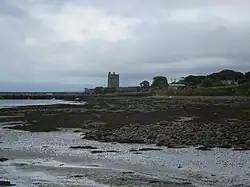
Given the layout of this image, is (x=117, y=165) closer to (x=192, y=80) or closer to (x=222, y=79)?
(x=222, y=79)

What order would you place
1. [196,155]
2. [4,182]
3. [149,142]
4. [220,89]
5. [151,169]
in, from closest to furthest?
[4,182] < [151,169] < [196,155] < [149,142] < [220,89]

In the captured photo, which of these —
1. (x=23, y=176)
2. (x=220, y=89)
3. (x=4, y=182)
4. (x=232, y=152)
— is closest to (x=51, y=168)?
(x=23, y=176)

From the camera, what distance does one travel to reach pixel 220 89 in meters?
130

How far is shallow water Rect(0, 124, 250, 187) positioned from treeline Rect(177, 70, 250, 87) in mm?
124007

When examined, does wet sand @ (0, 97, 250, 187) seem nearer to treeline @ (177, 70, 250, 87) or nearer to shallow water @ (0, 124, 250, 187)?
shallow water @ (0, 124, 250, 187)

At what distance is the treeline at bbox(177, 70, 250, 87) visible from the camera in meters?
149

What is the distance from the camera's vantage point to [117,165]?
19.8 metres

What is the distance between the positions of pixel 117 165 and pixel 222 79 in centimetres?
15107

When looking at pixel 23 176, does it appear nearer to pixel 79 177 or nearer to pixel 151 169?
pixel 79 177

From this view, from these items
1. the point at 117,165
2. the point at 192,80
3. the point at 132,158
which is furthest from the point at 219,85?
the point at 117,165

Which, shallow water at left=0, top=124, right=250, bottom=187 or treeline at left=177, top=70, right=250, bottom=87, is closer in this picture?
shallow water at left=0, top=124, right=250, bottom=187

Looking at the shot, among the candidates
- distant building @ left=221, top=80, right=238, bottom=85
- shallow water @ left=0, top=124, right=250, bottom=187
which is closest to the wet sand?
shallow water @ left=0, top=124, right=250, bottom=187

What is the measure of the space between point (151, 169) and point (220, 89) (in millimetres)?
114192

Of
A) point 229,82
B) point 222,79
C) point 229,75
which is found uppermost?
point 229,75
